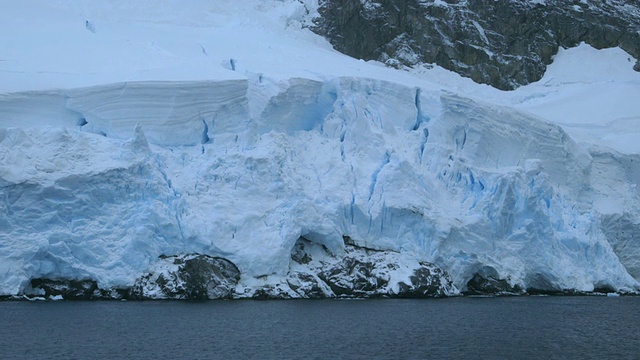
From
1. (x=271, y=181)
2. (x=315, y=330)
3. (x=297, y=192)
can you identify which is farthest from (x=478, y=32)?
(x=315, y=330)

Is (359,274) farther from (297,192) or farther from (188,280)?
(188,280)

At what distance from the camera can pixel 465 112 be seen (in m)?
29.5

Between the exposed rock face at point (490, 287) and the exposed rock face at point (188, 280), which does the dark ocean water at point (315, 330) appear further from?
the exposed rock face at point (490, 287)

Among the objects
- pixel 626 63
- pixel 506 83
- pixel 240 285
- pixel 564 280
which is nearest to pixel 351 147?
pixel 240 285

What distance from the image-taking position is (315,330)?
1969 centimetres

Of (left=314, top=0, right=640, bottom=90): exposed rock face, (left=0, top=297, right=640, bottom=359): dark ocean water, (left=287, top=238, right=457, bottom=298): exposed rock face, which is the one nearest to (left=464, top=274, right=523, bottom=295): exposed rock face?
(left=287, top=238, right=457, bottom=298): exposed rock face

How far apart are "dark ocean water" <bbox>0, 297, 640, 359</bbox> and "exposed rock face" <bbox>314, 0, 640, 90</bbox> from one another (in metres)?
20.6

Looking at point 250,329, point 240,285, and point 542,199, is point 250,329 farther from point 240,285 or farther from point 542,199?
point 542,199

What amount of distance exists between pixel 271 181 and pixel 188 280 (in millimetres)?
3987

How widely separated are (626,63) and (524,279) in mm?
20771

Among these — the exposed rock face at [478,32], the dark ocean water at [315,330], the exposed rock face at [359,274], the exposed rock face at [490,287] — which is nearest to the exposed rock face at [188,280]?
the dark ocean water at [315,330]

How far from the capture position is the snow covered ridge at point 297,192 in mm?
23781

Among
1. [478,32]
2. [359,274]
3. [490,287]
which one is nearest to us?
[359,274]

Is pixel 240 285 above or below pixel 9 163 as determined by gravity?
below
